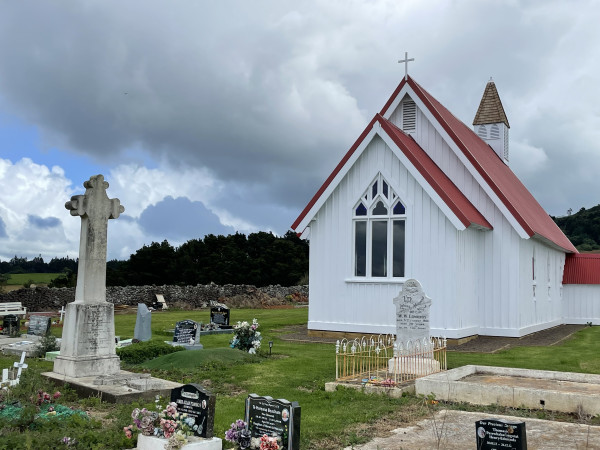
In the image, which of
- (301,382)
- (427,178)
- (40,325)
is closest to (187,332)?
(40,325)

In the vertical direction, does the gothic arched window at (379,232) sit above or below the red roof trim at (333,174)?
below

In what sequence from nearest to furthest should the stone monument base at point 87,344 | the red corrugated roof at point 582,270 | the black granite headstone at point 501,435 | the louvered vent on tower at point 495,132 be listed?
the black granite headstone at point 501,435, the stone monument base at point 87,344, the red corrugated roof at point 582,270, the louvered vent on tower at point 495,132

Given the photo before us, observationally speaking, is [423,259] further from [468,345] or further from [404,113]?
[404,113]

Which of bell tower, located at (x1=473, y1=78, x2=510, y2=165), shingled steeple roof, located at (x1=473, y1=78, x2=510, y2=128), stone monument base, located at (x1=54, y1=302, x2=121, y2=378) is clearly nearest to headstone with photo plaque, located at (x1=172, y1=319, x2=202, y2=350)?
stone monument base, located at (x1=54, y1=302, x2=121, y2=378)

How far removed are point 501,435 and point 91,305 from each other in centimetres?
891

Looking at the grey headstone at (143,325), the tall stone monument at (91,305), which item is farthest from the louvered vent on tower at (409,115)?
the tall stone monument at (91,305)

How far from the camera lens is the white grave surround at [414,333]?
1308 cm

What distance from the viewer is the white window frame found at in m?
20.3

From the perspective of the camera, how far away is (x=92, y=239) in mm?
13102

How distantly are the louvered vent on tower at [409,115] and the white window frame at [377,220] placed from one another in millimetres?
3661

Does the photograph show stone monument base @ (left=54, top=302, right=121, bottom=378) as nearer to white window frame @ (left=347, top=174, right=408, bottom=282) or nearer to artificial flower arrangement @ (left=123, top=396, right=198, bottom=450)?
artificial flower arrangement @ (left=123, top=396, right=198, bottom=450)

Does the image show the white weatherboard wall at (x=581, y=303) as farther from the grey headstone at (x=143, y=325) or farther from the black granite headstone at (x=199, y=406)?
the black granite headstone at (x=199, y=406)

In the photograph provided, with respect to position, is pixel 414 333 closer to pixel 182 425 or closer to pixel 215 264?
pixel 182 425

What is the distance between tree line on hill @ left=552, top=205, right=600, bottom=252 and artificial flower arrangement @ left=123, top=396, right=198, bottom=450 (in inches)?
2717
